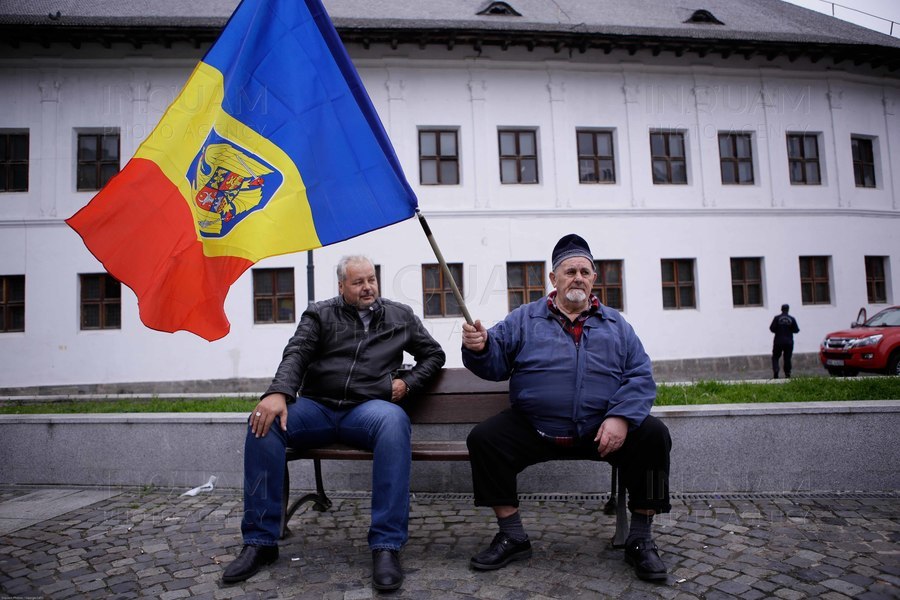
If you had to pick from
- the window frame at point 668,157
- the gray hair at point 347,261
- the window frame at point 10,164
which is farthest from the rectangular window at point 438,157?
the gray hair at point 347,261

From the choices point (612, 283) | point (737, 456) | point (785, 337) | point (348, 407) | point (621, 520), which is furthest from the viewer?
point (612, 283)

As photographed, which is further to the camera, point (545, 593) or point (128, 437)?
point (128, 437)

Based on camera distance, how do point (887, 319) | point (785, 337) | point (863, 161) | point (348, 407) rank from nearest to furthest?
point (348, 407)
point (887, 319)
point (785, 337)
point (863, 161)

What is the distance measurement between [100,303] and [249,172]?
47.4 ft

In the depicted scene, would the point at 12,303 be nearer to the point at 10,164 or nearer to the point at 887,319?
the point at 10,164

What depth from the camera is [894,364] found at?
36.4 feet

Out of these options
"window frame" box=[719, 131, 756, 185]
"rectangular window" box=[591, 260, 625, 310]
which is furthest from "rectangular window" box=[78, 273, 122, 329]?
"window frame" box=[719, 131, 756, 185]

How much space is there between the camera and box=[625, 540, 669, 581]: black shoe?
2.77m

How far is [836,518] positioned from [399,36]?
14.6m

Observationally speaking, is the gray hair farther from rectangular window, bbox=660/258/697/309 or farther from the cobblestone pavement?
rectangular window, bbox=660/258/697/309

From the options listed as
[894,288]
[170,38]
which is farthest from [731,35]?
[170,38]

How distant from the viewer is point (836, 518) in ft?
11.8

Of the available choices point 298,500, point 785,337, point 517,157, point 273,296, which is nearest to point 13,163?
point 273,296

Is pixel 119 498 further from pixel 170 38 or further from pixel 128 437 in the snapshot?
pixel 170 38
